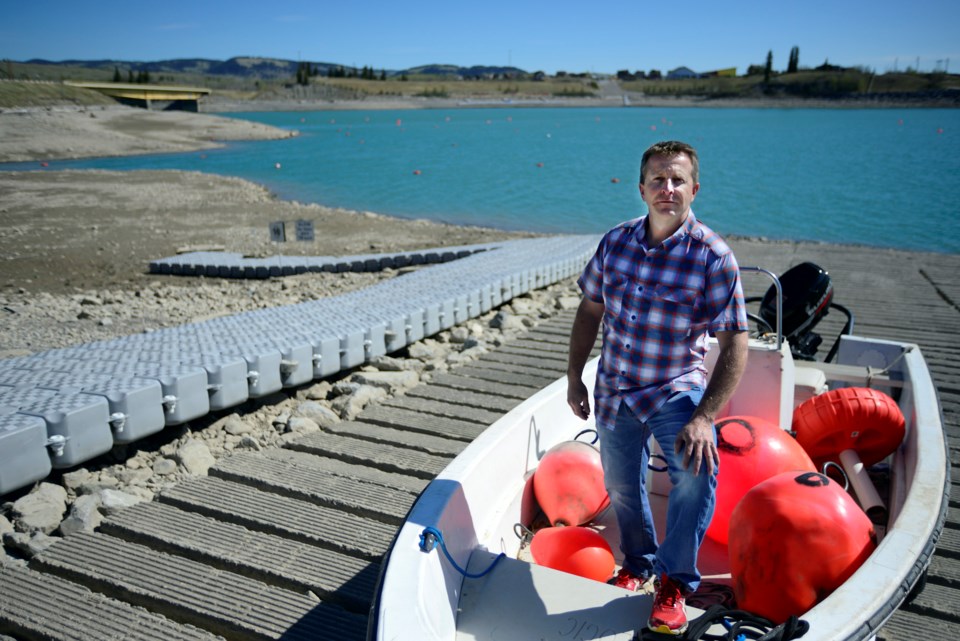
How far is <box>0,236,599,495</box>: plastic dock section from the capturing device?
13.8 feet

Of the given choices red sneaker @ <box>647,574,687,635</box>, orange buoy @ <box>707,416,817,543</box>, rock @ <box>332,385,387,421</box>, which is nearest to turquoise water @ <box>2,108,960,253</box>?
rock @ <box>332,385,387,421</box>

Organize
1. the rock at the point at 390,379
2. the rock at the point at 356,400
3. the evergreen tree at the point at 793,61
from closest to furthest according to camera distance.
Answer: the rock at the point at 356,400 → the rock at the point at 390,379 → the evergreen tree at the point at 793,61

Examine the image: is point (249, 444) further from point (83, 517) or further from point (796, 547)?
point (796, 547)

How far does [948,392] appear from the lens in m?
6.43

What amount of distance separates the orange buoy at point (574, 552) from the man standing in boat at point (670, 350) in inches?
10.8

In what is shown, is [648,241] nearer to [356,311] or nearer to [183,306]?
[356,311]

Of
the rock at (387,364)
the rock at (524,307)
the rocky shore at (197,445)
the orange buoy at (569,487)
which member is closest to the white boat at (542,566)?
the orange buoy at (569,487)

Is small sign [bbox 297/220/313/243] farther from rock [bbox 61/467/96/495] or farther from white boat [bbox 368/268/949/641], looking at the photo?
white boat [bbox 368/268/949/641]

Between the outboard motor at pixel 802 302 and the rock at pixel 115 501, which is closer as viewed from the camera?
the rock at pixel 115 501

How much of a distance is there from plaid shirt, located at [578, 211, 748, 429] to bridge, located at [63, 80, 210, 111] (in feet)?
265

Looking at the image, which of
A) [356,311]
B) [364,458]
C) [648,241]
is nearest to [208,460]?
[364,458]

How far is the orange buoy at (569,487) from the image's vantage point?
3.68 meters

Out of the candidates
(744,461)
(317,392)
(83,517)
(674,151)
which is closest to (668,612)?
(744,461)

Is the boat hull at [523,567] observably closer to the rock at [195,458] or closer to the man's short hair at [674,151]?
the man's short hair at [674,151]
